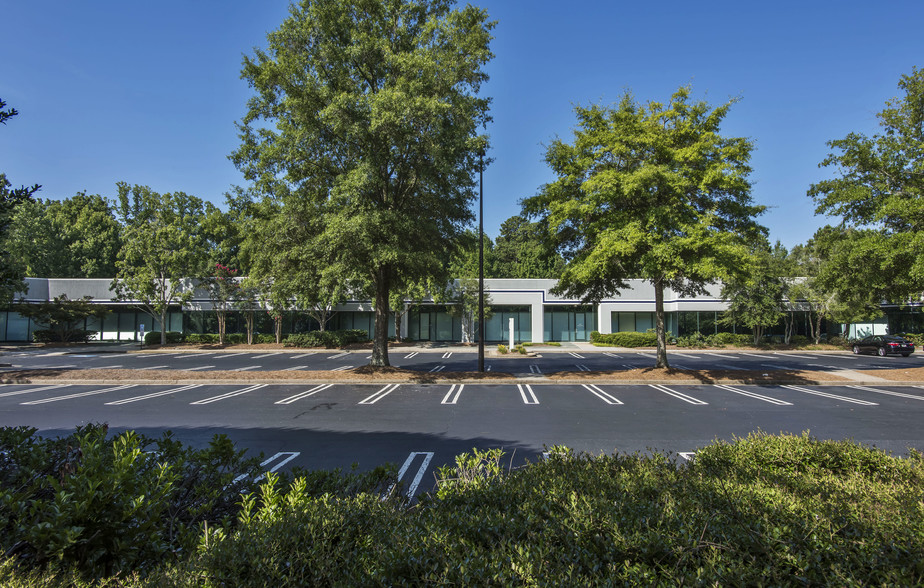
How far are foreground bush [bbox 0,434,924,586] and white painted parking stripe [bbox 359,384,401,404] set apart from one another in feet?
27.8

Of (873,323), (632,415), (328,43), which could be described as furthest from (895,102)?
(873,323)

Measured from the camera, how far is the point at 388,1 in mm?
15273

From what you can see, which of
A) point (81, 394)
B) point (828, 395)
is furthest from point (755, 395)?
point (81, 394)

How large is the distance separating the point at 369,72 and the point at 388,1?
245cm

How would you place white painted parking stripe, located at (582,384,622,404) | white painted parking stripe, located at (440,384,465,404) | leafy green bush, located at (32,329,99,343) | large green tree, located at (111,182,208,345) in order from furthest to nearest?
leafy green bush, located at (32,329,99,343), large green tree, located at (111,182,208,345), white painted parking stripe, located at (440,384,465,404), white painted parking stripe, located at (582,384,622,404)

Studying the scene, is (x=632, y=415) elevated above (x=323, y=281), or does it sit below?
below

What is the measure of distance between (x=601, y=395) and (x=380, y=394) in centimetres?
638

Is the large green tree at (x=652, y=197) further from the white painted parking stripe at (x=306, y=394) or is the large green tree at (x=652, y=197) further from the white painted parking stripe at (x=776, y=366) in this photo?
the white painted parking stripe at (x=306, y=394)

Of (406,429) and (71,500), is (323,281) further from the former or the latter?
(71,500)

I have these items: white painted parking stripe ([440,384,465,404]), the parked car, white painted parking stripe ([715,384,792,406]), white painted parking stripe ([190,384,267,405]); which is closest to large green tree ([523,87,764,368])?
white painted parking stripe ([715,384,792,406])

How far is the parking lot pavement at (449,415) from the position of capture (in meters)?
7.47

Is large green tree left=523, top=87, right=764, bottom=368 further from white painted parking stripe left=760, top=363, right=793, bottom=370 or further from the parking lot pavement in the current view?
white painted parking stripe left=760, top=363, right=793, bottom=370

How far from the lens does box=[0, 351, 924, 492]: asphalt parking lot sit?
7469 millimetres

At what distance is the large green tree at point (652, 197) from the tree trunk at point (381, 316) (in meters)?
6.47
